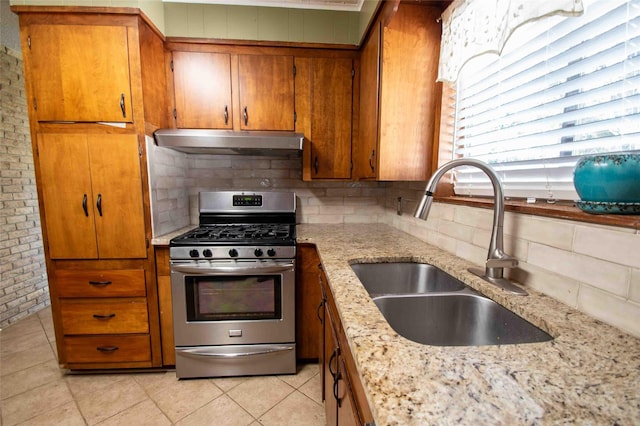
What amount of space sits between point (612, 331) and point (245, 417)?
5.47ft

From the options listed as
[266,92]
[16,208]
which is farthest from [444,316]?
[16,208]

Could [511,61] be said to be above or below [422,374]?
above

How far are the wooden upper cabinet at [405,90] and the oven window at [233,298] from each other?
3.37 feet

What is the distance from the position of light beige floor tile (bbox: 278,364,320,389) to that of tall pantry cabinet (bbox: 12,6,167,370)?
897 mm

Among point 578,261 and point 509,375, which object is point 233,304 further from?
point 578,261

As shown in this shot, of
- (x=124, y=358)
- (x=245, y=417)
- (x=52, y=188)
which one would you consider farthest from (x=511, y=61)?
(x=124, y=358)

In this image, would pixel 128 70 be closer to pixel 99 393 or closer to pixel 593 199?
pixel 99 393

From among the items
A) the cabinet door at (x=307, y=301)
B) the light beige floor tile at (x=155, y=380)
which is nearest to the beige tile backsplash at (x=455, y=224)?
the cabinet door at (x=307, y=301)

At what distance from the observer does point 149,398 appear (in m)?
1.66

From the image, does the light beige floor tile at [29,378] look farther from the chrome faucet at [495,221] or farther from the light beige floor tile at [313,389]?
the chrome faucet at [495,221]

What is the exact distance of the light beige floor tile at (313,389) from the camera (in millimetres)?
1668

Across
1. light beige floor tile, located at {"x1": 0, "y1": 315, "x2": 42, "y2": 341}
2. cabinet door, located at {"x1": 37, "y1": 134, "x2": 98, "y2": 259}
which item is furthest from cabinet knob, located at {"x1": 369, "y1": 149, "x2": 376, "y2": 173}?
light beige floor tile, located at {"x1": 0, "y1": 315, "x2": 42, "y2": 341}

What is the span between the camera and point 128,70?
5.41ft

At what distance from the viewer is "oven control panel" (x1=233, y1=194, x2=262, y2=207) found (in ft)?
7.52
